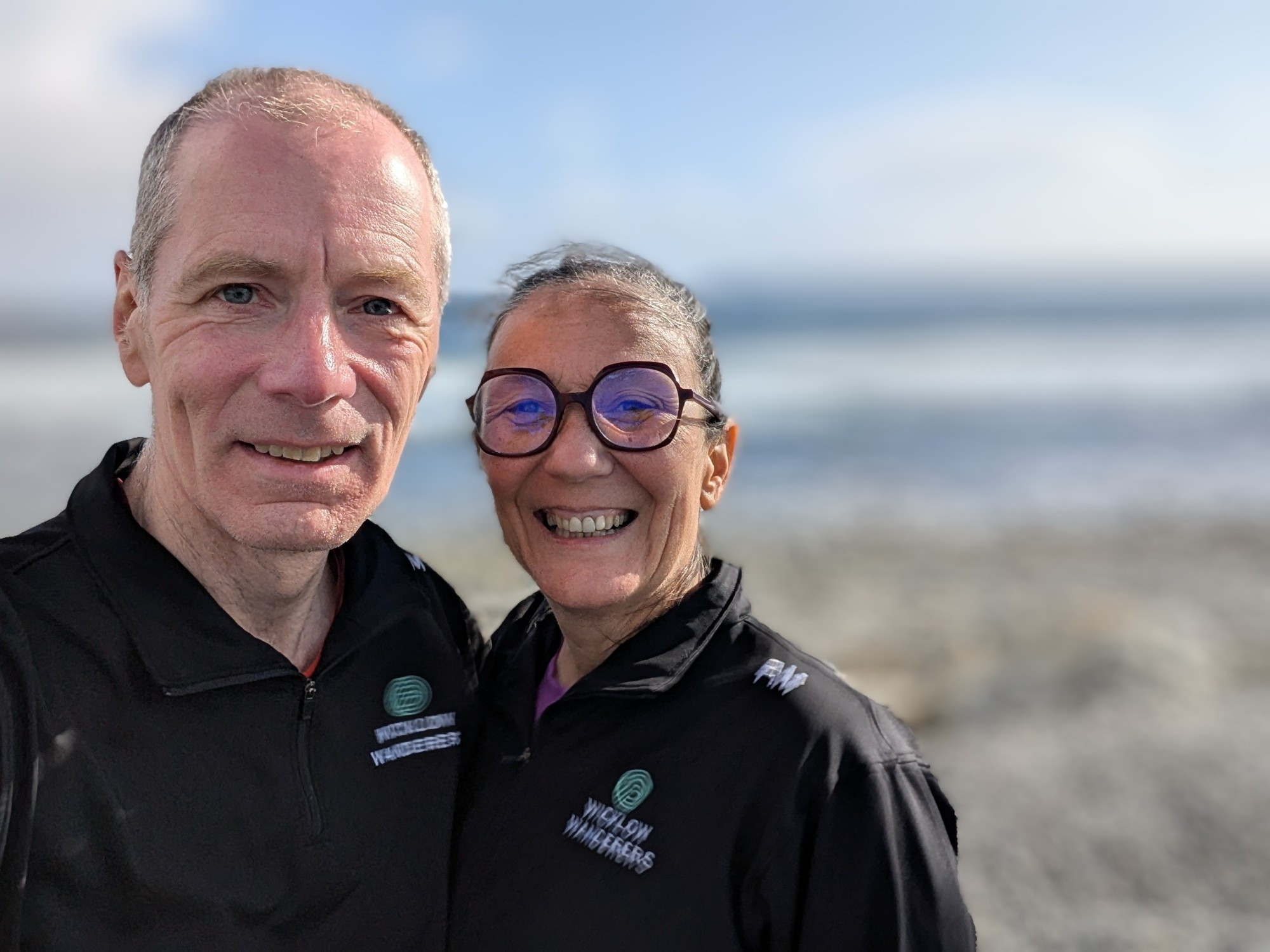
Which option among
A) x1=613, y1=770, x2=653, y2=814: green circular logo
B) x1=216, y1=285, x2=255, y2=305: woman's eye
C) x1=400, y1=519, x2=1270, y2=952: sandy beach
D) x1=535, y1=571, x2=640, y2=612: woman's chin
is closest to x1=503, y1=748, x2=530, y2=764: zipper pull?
x1=613, y1=770, x2=653, y2=814: green circular logo

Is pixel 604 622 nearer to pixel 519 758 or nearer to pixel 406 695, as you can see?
pixel 519 758

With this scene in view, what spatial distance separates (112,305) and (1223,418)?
97.8 feet

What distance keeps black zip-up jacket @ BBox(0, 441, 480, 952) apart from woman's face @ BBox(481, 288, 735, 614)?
1.85ft

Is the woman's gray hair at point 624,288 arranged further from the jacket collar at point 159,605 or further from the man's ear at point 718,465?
the jacket collar at point 159,605

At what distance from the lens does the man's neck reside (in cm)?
280

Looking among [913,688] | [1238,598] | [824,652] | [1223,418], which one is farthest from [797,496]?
[1223,418]

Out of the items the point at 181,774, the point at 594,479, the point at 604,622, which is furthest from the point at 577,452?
the point at 181,774

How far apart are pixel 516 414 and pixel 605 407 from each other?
264 millimetres

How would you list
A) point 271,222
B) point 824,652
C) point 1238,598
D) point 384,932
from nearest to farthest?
1. point 271,222
2. point 384,932
3. point 824,652
4. point 1238,598

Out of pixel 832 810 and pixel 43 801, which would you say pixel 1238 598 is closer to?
pixel 832 810

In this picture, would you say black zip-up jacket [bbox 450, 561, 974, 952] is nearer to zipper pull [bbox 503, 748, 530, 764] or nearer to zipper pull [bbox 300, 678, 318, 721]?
zipper pull [bbox 503, 748, 530, 764]

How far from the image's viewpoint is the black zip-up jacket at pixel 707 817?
253 centimetres

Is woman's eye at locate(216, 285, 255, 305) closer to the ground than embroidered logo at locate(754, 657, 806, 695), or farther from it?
farther from it

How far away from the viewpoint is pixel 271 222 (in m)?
2.54
